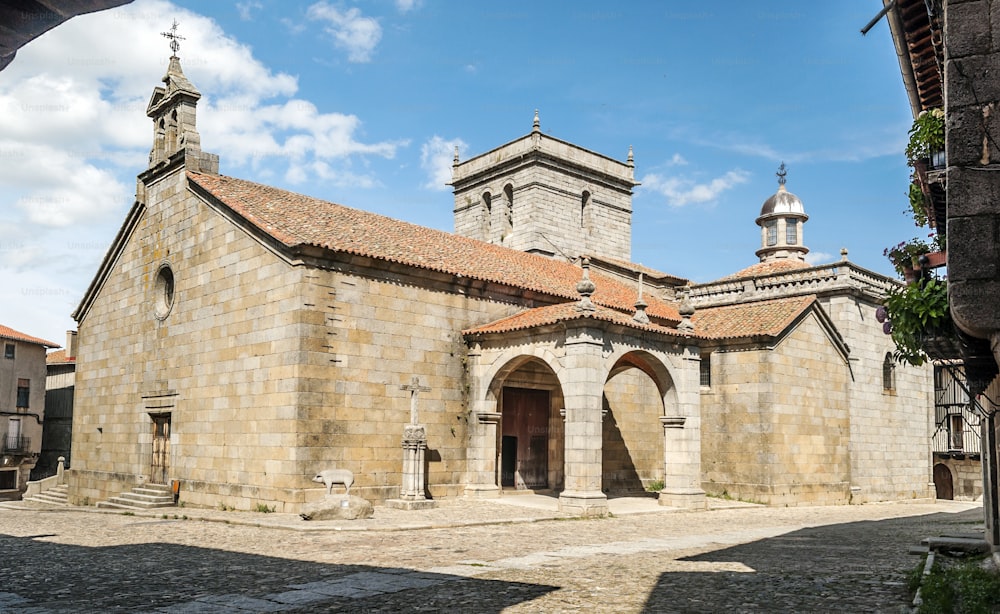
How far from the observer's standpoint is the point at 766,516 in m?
19.2

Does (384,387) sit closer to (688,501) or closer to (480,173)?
(688,501)

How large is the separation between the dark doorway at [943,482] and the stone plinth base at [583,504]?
90.5ft

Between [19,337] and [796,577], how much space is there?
40.7 meters

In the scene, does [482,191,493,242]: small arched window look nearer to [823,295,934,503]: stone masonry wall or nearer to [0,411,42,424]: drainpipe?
[823,295,934,503]: stone masonry wall

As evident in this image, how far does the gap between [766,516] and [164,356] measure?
611 inches

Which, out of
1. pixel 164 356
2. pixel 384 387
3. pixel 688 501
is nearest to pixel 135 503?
pixel 164 356

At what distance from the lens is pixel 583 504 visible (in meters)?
17.2

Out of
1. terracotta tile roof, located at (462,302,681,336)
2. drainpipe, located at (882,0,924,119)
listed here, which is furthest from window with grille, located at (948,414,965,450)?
drainpipe, located at (882,0,924,119)

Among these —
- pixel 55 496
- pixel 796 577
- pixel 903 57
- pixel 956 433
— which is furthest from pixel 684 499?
pixel 956 433

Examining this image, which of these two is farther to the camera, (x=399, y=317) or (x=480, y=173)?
(x=480, y=173)

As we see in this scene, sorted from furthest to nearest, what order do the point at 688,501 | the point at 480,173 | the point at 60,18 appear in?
the point at 480,173
the point at 688,501
the point at 60,18

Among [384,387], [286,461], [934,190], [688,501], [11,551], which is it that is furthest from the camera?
[688,501]

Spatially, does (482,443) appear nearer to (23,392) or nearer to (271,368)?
(271,368)

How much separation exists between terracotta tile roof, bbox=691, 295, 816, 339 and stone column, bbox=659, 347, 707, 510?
427cm
